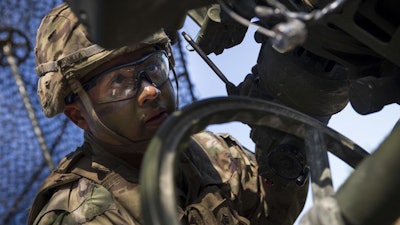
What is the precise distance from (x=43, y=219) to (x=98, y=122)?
0.45 m

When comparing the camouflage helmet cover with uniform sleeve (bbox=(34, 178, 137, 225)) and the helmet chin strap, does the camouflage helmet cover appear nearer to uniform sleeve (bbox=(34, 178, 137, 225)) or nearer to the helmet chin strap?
the helmet chin strap

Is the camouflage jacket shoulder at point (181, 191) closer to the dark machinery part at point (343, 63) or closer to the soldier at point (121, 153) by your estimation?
the soldier at point (121, 153)

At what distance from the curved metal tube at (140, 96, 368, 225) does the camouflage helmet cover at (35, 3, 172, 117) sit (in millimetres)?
1475

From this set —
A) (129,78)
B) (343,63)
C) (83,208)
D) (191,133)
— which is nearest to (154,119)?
(129,78)

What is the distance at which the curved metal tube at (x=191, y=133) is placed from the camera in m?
2.06

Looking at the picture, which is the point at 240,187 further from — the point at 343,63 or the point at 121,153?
the point at 343,63

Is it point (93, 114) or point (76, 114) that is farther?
point (76, 114)

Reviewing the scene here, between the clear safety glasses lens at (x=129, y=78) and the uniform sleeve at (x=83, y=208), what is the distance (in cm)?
37

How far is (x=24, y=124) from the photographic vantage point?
554cm

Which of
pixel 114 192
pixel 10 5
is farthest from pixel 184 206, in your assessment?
pixel 10 5

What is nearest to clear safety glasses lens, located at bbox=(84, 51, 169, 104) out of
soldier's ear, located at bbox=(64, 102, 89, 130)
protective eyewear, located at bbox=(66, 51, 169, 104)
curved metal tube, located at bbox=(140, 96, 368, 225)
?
protective eyewear, located at bbox=(66, 51, 169, 104)

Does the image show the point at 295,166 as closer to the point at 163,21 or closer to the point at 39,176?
the point at 163,21

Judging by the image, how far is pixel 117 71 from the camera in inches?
150

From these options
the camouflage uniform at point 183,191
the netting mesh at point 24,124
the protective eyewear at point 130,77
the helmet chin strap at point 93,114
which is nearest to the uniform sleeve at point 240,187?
the camouflage uniform at point 183,191
